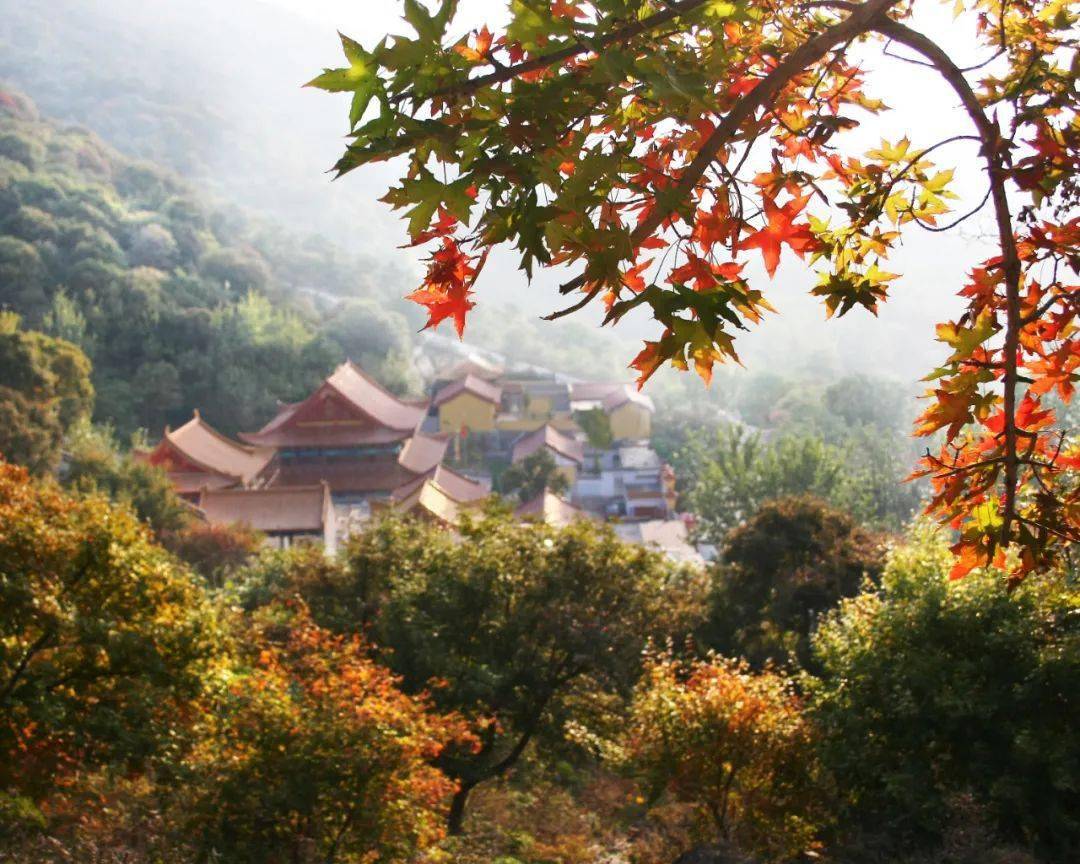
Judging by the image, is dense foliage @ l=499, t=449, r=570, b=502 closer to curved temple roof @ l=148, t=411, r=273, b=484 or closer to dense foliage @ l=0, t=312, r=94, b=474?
curved temple roof @ l=148, t=411, r=273, b=484

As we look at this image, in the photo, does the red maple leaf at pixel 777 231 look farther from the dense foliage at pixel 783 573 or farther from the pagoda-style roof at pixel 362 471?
the pagoda-style roof at pixel 362 471

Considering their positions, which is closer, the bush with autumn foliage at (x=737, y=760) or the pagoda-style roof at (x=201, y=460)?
the bush with autumn foliage at (x=737, y=760)

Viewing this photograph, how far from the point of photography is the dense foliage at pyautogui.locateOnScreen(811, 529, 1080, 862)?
608 centimetres

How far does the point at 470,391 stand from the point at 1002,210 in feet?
131

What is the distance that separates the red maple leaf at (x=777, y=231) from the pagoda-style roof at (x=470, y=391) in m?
39.9

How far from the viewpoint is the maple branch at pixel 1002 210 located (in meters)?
1.59

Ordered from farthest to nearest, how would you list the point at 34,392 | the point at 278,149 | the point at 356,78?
the point at 278,149, the point at 34,392, the point at 356,78

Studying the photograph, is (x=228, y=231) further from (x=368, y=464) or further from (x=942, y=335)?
(x=942, y=335)

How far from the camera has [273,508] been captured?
72.4 ft

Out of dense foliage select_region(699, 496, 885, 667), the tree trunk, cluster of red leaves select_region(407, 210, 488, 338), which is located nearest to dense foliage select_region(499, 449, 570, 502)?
dense foliage select_region(699, 496, 885, 667)

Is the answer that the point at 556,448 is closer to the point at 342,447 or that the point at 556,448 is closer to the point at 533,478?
the point at 533,478

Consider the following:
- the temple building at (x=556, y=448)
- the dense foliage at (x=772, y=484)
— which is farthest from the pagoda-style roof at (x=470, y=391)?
the dense foliage at (x=772, y=484)

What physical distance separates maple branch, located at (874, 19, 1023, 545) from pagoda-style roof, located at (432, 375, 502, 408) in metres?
40.0

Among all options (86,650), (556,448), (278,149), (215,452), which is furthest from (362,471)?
(278,149)
